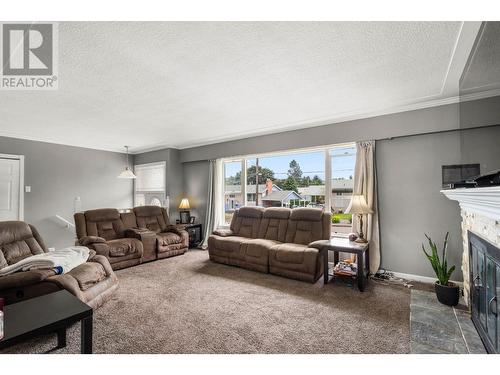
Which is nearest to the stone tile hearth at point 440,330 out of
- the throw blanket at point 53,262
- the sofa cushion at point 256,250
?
the sofa cushion at point 256,250

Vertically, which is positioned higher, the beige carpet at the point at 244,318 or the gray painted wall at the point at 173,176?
the gray painted wall at the point at 173,176

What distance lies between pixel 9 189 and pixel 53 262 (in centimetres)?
351

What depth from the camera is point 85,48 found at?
194 cm

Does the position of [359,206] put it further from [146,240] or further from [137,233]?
[137,233]

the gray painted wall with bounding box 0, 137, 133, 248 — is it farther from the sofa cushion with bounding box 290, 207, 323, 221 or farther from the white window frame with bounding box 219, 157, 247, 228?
the sofa cushion with bounding box 290, 207, 323, 221

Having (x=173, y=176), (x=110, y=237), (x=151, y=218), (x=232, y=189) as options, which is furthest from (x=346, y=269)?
(x=173, y=176)

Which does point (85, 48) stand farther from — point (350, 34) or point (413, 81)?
point (413, 81)

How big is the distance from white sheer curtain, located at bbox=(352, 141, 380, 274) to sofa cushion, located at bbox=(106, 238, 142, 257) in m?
3.58

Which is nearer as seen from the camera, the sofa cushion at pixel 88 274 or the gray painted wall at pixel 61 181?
the sofa cushion at pixel 88 274

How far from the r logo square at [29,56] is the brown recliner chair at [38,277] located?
5.54 feet

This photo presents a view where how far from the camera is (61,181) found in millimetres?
5316

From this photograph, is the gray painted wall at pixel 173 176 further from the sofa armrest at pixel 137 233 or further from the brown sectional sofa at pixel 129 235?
the sofa armrest at pixel 137 233

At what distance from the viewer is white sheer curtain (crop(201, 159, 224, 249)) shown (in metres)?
5.47

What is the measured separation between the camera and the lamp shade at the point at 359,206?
3318mm
